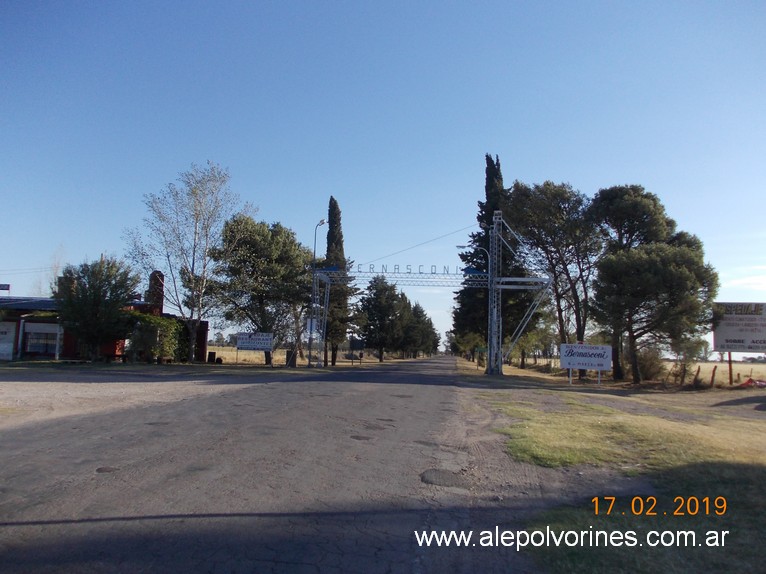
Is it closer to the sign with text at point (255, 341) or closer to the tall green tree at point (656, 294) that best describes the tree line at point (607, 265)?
the tall green tree at point (656, 294)

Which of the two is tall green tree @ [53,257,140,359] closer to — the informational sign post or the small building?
the small building

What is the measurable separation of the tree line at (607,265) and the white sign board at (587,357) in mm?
1627

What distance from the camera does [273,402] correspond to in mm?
16688

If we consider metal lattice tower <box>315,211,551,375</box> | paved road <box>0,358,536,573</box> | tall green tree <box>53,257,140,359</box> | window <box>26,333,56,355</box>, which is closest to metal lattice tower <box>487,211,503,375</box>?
metal lattice tower <box>315,211,551,375</box>

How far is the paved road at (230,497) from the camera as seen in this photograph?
16.2ft

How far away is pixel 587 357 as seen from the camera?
33.7 m

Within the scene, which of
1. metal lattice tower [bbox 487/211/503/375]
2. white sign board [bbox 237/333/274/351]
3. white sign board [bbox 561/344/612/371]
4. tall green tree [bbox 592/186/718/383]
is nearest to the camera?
tall green tree [bbox 592/186/718/383]

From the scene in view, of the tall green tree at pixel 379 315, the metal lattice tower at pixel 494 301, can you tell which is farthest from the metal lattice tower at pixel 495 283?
the tall green tree at pixel 379 315

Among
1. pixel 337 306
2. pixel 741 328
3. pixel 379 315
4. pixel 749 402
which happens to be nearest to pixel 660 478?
pixel 749 402

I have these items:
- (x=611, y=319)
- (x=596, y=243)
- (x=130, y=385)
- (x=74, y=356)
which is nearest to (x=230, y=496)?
(x=130, y=385)

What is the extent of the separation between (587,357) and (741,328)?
8.68 meters

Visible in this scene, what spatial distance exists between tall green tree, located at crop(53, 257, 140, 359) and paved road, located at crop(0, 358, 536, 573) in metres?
26.4

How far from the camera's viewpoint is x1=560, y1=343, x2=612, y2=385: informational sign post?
33.2 metres

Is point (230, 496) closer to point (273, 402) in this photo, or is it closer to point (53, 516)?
point (53, 516)
